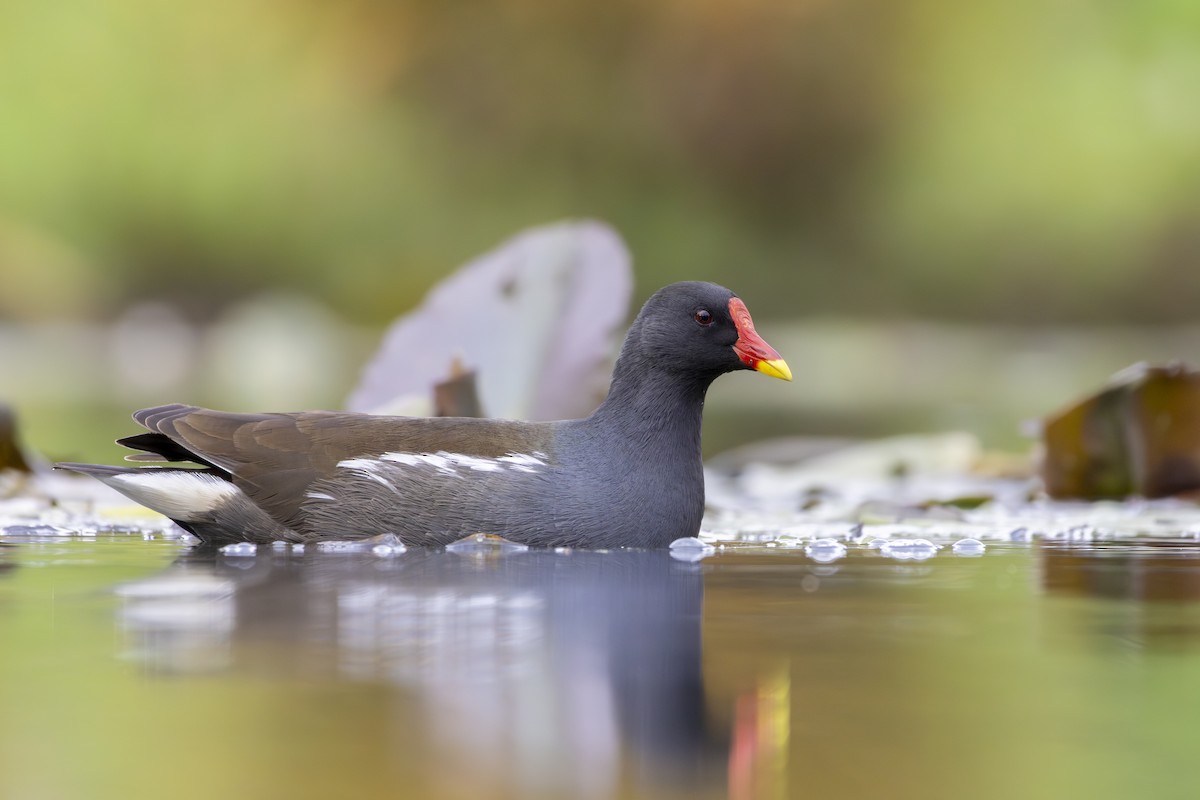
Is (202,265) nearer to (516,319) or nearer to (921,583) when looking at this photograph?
(516,319)

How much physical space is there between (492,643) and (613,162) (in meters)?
19.0

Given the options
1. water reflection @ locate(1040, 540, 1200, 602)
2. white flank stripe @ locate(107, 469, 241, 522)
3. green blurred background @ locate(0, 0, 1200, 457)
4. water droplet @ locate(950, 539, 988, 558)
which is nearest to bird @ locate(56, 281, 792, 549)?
white flank stripe @ locate(107, 469, 241, 522)

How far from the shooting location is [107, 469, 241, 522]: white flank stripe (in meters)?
5.46

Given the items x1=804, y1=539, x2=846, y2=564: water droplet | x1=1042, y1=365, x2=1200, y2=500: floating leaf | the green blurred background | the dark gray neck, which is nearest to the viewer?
x1=804, y1=539, x2=846, y2=564: water droplet

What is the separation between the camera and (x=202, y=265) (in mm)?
20953

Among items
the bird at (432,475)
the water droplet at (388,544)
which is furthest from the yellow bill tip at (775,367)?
the water droplet at (388,544)

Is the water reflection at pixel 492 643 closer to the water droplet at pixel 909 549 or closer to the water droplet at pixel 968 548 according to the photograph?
the water droplet at pixel 909 549

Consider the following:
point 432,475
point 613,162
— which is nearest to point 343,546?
point 432,475

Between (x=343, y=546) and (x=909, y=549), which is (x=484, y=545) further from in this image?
(x=909, y=549)

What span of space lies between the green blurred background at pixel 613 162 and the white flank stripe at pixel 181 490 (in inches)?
544

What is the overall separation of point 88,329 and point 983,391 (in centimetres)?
1140

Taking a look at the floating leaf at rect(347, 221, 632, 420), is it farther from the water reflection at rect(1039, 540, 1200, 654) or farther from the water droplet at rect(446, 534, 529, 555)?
the water reflection at rect(1039, 540, 1200, 654)

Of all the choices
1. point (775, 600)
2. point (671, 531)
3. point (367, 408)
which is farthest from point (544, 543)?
point (367, 408)

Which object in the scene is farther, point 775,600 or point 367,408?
point 367,408
